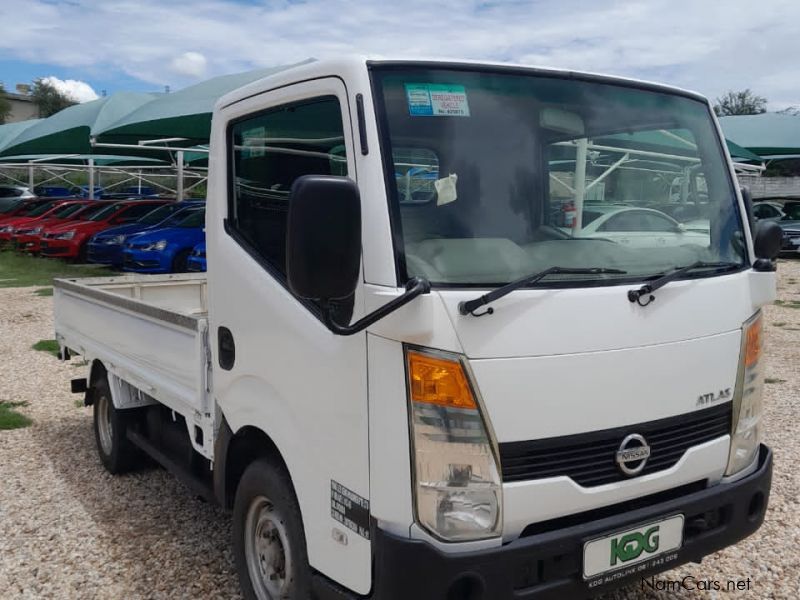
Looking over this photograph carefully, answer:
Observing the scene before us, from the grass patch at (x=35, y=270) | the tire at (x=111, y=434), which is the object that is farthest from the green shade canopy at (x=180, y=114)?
the tire at (x=111, y=434)

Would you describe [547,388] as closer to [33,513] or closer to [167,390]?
[167,390]

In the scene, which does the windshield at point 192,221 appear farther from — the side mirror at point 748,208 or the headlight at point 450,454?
the headlight at point 450,454

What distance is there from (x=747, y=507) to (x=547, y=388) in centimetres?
107

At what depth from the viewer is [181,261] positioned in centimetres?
1398

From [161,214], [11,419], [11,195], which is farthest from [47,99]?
[11,419]

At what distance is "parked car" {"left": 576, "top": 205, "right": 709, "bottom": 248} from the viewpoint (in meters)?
2.72

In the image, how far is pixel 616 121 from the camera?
2.85 metres

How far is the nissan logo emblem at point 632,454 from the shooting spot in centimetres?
243

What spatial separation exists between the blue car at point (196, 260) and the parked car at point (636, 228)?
10705 mm

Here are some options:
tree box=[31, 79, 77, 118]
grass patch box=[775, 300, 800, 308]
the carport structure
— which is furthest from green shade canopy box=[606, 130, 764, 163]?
tree box=[31, 79, 77, 118]

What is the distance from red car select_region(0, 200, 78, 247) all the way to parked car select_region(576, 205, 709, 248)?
61.9 feet

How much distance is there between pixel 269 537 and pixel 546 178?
5.52 feet

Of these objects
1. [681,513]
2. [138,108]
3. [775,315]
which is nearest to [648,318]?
[681,513]

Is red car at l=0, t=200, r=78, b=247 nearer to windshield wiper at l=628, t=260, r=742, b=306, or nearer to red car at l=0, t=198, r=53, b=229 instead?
red car at l=0, t=198, r=53, b=229
